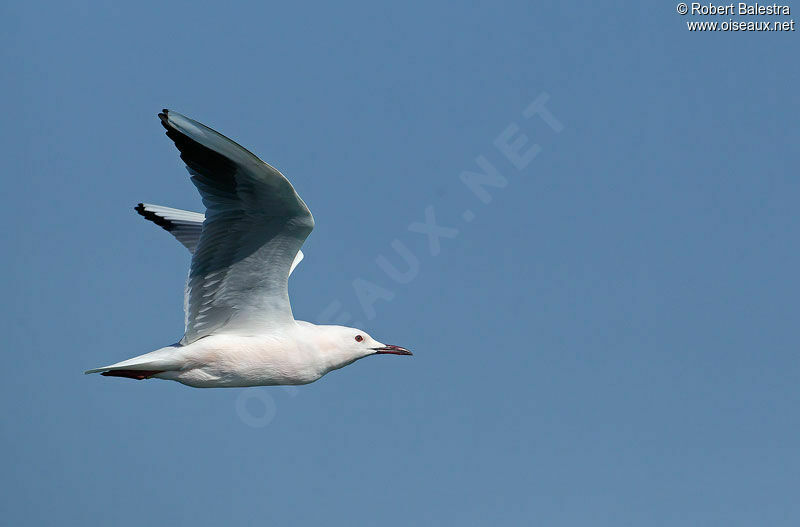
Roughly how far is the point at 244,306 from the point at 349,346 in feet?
4.08

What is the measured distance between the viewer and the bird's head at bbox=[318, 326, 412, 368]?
11922mm

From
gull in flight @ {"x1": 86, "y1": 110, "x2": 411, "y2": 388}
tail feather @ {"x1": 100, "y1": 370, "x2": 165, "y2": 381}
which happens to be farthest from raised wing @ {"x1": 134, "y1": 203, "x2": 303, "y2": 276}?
tail feather @ {"x1": 100, "y1": 370, "x2": 165, "y2": 381}

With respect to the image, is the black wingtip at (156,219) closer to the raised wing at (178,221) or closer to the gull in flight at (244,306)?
the raised wing at (178,221)

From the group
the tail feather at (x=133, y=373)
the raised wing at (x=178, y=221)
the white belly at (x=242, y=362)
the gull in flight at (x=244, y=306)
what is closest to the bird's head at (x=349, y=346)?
the gull in flight at (x=244, y=306)

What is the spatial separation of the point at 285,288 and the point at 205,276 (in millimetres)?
858

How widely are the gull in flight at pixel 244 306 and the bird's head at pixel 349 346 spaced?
0.01 metres

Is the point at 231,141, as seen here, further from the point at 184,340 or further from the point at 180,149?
the point at 184,340

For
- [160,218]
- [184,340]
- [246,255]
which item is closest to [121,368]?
[184,340]

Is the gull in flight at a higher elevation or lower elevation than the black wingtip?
lower

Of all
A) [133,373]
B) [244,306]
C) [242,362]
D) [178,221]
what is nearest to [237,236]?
[244,306]

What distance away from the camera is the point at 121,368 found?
436 inches

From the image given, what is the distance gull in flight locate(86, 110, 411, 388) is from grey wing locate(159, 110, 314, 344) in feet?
0.03

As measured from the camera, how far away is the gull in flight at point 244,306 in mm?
10750

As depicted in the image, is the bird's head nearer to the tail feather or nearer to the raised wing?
the tail feather
